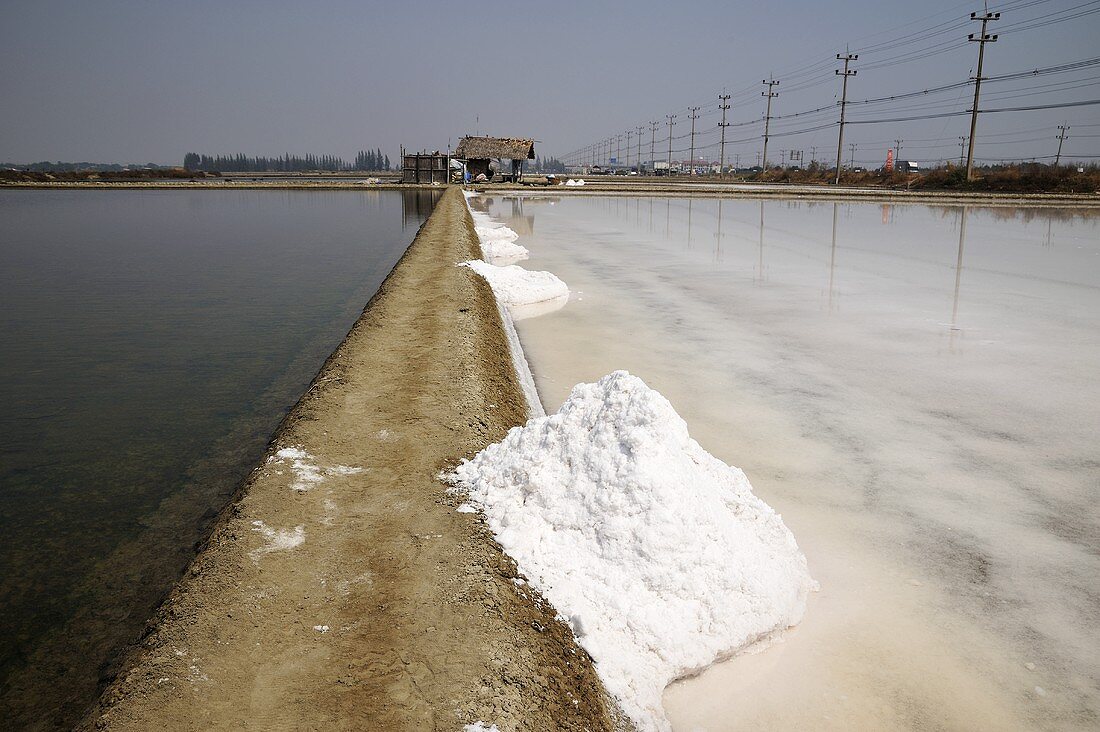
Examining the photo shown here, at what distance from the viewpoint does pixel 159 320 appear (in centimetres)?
819

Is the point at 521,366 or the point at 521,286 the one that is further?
the point at 521,286

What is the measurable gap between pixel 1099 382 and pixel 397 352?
5.15m

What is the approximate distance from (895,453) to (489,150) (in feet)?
134

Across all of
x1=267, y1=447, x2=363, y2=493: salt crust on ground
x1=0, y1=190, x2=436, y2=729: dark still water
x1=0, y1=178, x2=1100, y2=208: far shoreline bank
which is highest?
x1=0, y1=178, x2=1100, y2=208: far shoreline bank

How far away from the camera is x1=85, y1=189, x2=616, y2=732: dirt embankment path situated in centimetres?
204

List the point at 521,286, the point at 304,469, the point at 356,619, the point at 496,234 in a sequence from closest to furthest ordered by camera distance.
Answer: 1. the point at 356,619
2. the point at 304,469
3. the point at 521,286
4. the point at 496,234

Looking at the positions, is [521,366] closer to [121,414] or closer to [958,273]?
[121,414]

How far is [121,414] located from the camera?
17.3 feet

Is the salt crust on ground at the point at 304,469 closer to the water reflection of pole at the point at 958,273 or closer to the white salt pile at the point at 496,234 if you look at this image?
the water reflection of pole at the point at 958,273

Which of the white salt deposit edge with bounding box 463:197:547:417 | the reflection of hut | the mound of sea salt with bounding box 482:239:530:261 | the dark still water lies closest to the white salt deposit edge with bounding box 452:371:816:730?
the dark still water

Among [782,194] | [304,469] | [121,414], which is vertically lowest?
[121,414]

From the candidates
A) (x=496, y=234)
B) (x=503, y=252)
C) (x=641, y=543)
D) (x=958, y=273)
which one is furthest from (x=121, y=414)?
(x=958, y=273)

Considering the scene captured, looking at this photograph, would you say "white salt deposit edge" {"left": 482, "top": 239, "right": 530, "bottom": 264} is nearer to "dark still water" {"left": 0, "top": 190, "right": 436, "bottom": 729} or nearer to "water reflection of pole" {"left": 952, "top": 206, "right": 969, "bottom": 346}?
"dark still water" {"left": 0, "top": 190, "right": 436, "bottom": 729}

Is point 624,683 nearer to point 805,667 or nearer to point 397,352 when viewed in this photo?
point 805,667
